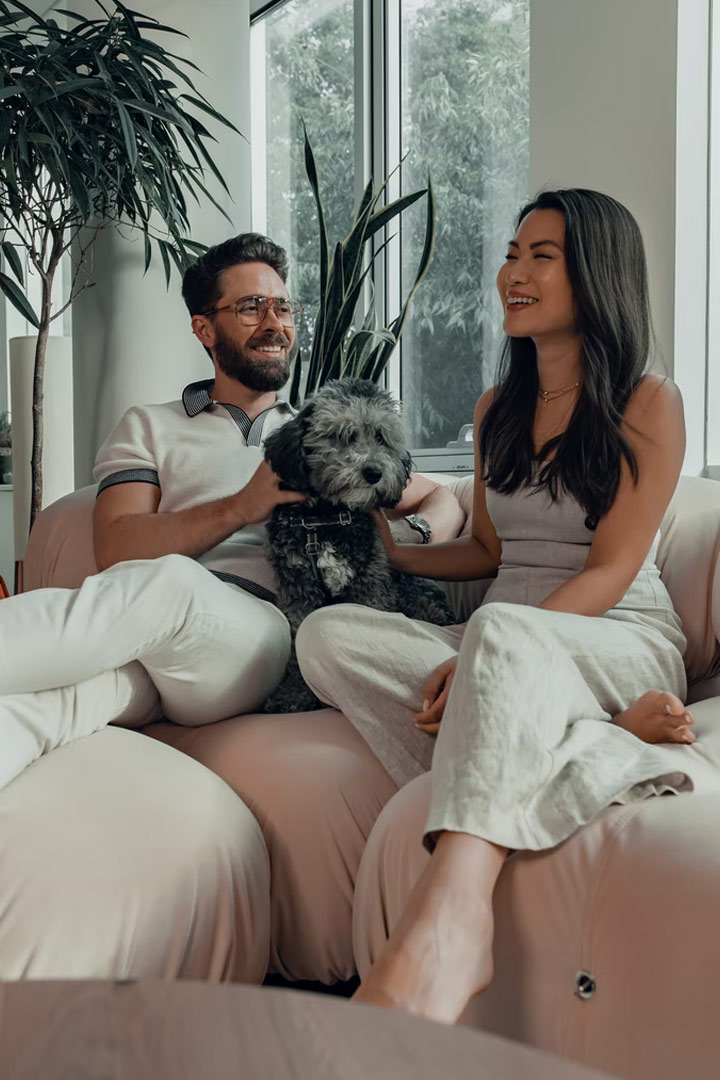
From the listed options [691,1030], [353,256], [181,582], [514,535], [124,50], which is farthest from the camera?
[124,50]

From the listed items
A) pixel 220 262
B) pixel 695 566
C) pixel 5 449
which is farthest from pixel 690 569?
pixel 5 449

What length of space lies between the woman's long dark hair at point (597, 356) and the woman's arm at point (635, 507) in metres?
0.02

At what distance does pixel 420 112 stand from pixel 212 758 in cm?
282

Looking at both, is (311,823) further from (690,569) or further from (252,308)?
(252,308)

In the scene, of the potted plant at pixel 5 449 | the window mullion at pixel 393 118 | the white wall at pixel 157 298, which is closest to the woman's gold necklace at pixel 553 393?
the white wall at pixel 157 298

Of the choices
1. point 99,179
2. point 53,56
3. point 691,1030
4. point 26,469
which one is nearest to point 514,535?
point 691,1030

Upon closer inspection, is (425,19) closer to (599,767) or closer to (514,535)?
(514,535)

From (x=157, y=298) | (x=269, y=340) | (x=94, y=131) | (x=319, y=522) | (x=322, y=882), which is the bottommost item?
(x=322, y=882)

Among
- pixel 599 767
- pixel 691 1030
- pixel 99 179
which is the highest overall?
pixel 99 179

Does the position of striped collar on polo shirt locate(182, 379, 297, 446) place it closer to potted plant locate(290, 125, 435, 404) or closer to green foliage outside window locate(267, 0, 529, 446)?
potted plant locate(290, 125, 435, 404)

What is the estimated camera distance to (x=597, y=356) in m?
1.72

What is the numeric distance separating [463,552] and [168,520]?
21.8 inches

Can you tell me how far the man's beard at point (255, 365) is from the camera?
2.21m

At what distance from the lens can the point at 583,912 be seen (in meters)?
1.08
